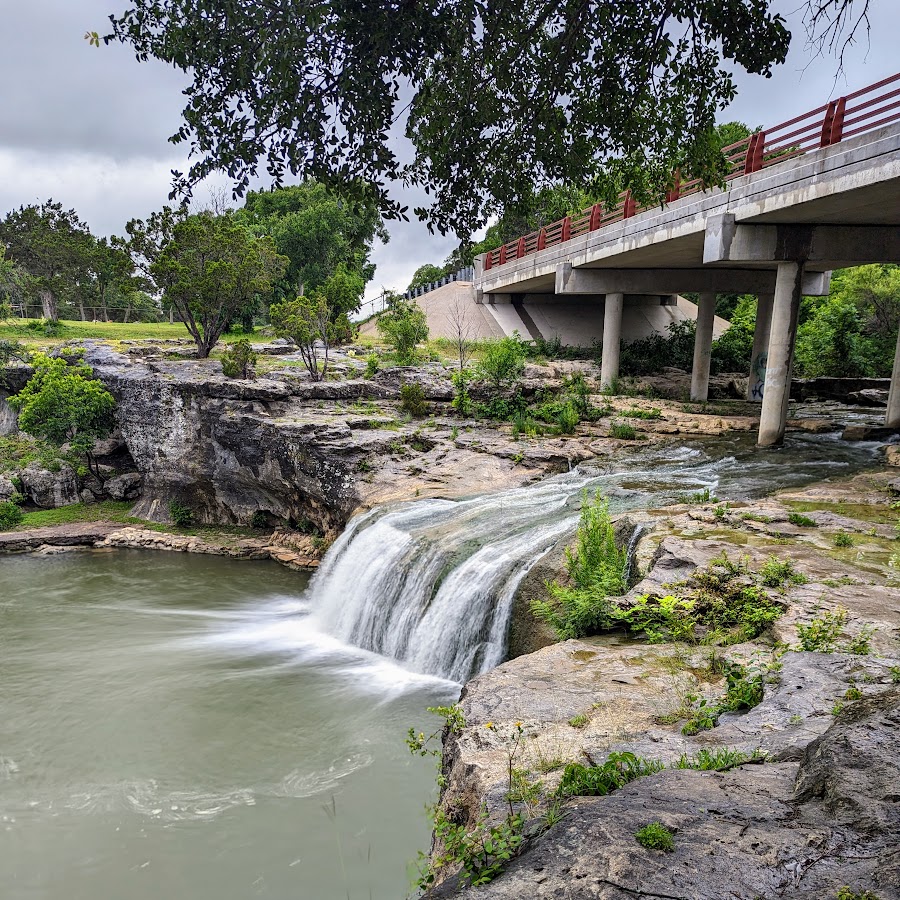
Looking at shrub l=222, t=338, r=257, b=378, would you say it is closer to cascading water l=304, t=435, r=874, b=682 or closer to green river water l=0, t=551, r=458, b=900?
cascading water l=304, t=435, r=874, b=682

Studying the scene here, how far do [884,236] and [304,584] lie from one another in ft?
52.6

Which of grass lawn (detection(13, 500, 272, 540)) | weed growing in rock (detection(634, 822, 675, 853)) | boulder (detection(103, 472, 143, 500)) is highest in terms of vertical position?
weed growing in rock (detection(634, 822, 675, 853))

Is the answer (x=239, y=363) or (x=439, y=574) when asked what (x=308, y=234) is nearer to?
(x=239, y=363)

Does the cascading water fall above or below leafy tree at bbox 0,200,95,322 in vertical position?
below

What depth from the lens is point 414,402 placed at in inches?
787

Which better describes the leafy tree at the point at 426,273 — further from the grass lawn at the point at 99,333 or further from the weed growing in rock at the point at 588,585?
the weed growing in rock at the point at 588,585

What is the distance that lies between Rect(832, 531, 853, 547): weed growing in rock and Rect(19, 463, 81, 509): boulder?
2044cm

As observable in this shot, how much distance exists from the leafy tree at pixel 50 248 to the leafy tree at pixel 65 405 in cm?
1896

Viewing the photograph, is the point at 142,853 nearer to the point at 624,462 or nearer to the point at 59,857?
the point at 59,857

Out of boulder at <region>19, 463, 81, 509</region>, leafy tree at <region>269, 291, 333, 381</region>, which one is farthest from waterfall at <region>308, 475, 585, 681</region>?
boulder at <region>19, 463, 81, 509</region>

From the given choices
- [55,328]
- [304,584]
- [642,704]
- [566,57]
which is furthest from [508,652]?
[55,328]

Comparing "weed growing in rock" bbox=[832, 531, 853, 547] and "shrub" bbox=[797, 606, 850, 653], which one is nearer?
"shrub" bbox=[797, 606, 850, 653]

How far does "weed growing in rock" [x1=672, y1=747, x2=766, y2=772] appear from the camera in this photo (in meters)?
3.80

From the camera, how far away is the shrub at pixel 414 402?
20016 millimetres
